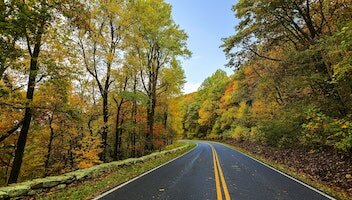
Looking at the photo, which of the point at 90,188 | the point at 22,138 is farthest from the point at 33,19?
the point at 22,138

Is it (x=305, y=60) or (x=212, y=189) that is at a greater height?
(x=305, y=60)

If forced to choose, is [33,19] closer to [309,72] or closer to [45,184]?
[45,184]

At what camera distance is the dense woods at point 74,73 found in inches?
378

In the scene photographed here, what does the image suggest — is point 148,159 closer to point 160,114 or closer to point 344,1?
point 344,1

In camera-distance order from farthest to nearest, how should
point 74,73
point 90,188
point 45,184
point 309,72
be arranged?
point 74,73 < point 309,72 < point 90,188 < point 45,184

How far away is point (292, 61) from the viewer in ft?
41.9

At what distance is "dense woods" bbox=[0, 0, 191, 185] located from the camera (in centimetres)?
959

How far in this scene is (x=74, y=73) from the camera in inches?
521

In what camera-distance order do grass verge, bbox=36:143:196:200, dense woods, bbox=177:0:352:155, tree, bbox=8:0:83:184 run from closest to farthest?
grass verge, bbox=36:143:196:200, tree, bbox=8:0:83:184, dense woods, bbox=177:0:352:155

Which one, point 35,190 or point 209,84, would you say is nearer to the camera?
point 35,190

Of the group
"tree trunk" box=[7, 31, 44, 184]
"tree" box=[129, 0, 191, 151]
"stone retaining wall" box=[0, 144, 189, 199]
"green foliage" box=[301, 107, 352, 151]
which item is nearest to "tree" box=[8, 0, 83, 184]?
"tree trunk" box=[7, 31, 44, 184]

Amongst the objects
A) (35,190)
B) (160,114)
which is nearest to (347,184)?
(35,190)

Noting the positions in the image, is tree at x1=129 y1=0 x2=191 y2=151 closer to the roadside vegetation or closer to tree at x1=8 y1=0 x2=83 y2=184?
the roadside vegetation

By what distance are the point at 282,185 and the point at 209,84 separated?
237 ft
